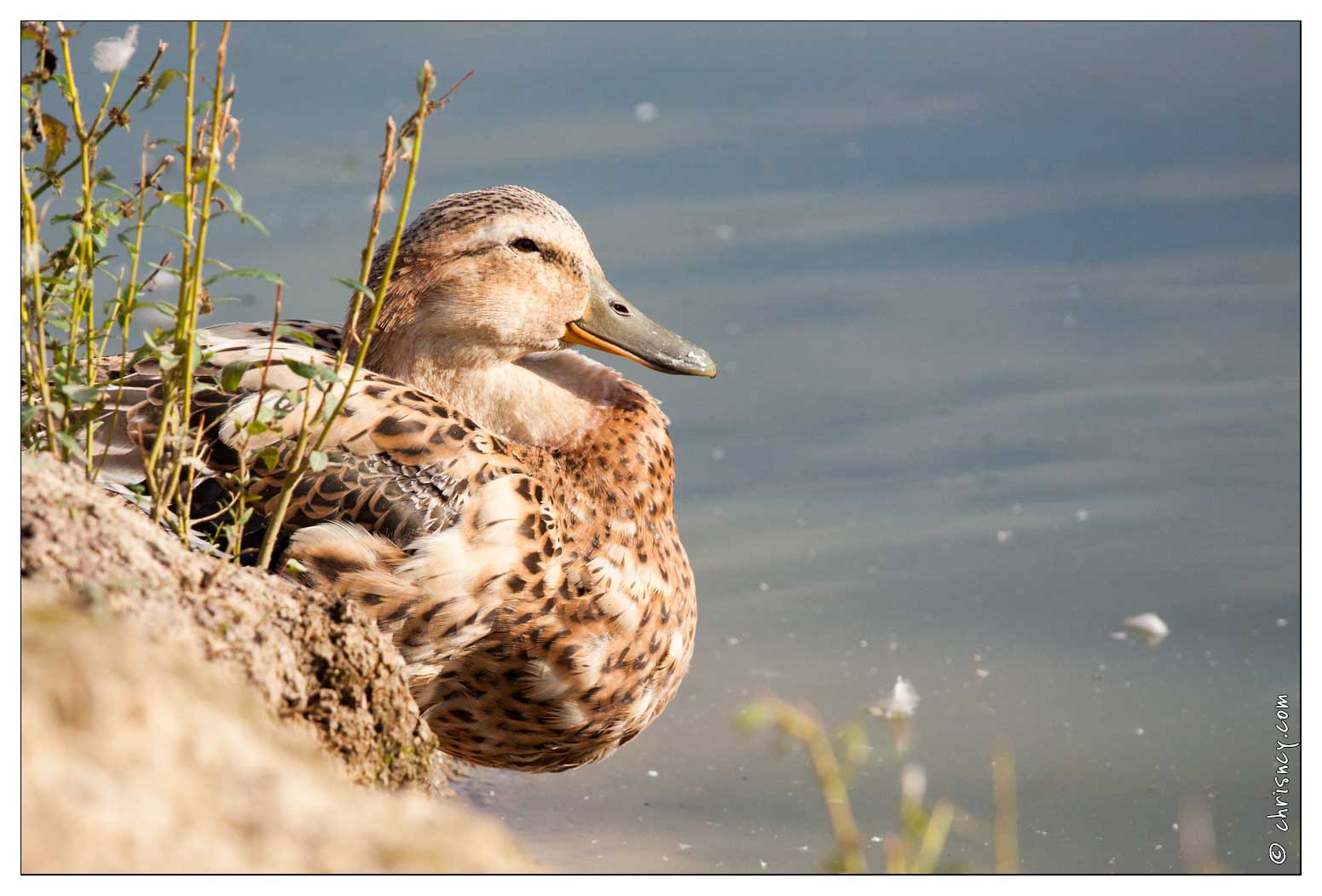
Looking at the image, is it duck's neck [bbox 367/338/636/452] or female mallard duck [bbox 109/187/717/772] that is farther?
duck's neck [bbox 367/338/636/452]

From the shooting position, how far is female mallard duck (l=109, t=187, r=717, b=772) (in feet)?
7.45

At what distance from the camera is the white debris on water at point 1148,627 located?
3684mm

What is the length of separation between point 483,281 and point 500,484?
44 cm

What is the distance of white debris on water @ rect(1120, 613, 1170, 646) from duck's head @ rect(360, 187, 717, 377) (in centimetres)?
178

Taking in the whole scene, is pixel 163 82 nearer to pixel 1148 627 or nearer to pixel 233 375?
pixel 233 375

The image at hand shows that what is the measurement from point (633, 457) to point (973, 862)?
1.06 meters

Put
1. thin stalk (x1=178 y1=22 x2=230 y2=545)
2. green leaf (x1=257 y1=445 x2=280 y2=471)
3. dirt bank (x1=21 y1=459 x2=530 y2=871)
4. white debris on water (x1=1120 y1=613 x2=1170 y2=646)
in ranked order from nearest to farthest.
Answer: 1. dirt bank (x1=21 y1=459 x2=530 y2=871)
2. thin stalk (x1=178 y1=22 x2=230 y2=545)
3. green leaf (x1=257 y1=445 x2=280 y2=471)
4. white debris on water (x1=1120 y1=613 x2=1170 y2=646)

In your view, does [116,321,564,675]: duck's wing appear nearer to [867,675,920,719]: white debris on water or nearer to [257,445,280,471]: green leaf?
[257,445,280,471]: green leaf

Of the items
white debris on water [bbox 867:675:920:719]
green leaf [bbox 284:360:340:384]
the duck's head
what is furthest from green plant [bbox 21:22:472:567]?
white debris on water [bbox 867:675:920:719]

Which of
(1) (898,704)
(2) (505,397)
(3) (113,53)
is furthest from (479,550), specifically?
(1) (898,704)

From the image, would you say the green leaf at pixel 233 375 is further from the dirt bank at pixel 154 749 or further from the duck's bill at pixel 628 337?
the duck's bill at pixel 628 337

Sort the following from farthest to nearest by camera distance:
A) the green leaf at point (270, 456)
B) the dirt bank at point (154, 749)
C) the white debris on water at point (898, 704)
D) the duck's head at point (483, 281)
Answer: the white debris on water at point (898, 704) → the duck's head at point (483, 281) → the green leaf at point (270, 456) → the dirt bank at point (154, 749)

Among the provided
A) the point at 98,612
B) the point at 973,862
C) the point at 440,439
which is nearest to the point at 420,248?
the point at 440,439

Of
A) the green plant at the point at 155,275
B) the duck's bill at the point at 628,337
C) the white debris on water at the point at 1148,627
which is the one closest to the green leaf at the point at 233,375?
the green plant at the point at 155,275
